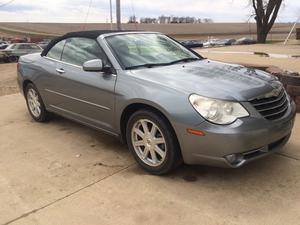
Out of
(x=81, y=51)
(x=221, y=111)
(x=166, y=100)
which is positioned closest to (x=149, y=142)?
(x=166, y=100)

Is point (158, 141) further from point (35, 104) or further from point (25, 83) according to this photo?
point (25, 83)

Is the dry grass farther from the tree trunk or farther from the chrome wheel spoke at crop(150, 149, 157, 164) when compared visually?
the chrome wheel spoke at crop(150, 149, 157, 164)

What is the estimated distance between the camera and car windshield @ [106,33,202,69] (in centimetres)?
440

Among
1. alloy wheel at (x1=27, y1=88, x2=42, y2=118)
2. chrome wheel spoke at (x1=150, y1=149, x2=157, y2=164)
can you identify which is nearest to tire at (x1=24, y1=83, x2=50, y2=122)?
alloy wheel at (x1=27, y1=88, x2=42, y2=118)

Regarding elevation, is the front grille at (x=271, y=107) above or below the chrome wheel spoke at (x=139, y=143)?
above

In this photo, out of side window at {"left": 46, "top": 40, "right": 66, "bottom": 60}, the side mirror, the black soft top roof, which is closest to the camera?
the side mirror

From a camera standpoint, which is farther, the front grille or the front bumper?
the front grille

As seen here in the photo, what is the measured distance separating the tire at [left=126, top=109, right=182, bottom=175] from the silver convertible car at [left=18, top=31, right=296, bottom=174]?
0.03 feet

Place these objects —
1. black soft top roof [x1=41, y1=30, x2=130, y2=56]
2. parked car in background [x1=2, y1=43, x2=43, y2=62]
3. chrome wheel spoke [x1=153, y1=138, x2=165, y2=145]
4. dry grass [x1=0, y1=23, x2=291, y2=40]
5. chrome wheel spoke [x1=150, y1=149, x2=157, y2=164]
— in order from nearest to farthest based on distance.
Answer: chrome wheel spoke [x1=153, y1=138, x2=165, y2=145]
chrome wheel spoke [x1=150, y1=149, x2=157, y2=164]
black soft top roof [x1=41, y1=30, x2=130, y2=56]
parked car in background [x1=2, y1=43, x2=43, y2=62]
dry grass [x1=0, y1=23, x2=291, y2=40]

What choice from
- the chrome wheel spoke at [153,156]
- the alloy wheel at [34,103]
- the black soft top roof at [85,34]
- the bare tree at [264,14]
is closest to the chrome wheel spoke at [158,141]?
the chrome wheel spoke at [153,156]

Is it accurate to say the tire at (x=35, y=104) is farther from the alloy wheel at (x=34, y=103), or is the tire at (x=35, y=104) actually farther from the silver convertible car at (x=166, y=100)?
the silver convertible car at (x=166, y=100)

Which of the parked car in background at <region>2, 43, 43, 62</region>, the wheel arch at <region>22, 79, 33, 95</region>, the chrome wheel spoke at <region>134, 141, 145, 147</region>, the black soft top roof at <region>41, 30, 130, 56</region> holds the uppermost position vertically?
the black soft top roof at <region>41, 30, 130, 56</region>

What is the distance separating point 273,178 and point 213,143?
86 centimetres

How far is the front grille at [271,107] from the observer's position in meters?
3.56
